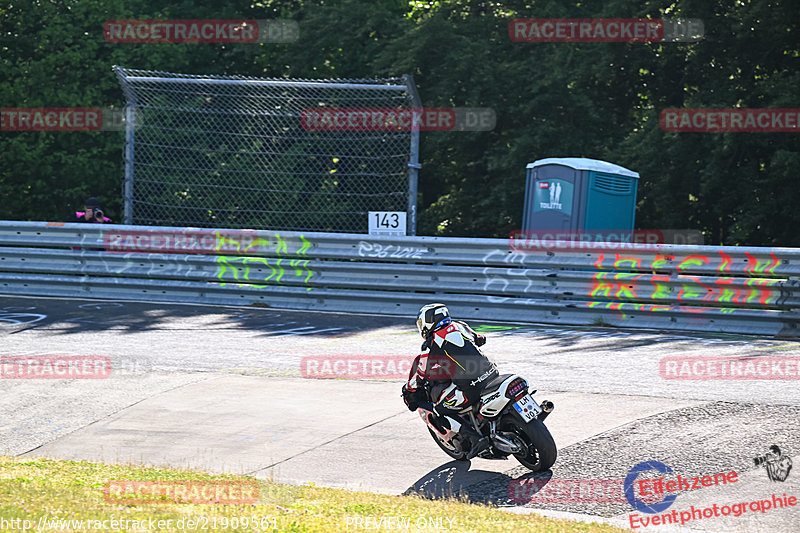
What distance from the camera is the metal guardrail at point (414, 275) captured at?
11.2m

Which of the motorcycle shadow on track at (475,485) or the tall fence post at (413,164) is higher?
the tall fence post at (413,164)

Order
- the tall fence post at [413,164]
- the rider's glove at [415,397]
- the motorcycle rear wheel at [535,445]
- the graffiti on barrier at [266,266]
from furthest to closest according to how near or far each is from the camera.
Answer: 1. the graffiti on barrier at [266,266]
2. the tall fence post at [413,164]
3. the rider's glove at [415,397]
4. the motorcycle rear wheel at [535,445]

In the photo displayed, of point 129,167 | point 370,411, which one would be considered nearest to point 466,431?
point 370,411

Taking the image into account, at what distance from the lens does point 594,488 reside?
21.0 ft

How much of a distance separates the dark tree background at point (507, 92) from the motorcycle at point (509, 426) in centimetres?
1097

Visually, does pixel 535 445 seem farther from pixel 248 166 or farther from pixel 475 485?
pixel 248 166

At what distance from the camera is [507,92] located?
62.7 feet

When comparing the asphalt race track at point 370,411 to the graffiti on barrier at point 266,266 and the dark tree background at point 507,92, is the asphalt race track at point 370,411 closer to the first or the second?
the graffiti on barrier at point 266,266

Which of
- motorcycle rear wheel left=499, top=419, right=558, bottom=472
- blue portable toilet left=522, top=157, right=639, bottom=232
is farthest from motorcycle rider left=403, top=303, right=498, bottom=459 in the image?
blue portable toilet left=522, top=157, right=639, bottom=232

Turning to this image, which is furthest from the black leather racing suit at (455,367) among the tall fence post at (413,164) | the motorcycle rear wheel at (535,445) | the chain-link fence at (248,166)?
the chain-link fence at (248,166)

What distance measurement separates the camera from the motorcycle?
Answer: 22.3 ft

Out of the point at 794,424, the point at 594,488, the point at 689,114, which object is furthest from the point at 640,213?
the point at 594,488

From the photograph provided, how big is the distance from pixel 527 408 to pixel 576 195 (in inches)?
278

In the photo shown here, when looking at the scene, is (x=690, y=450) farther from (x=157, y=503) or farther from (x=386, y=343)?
(x=386, y=343)
